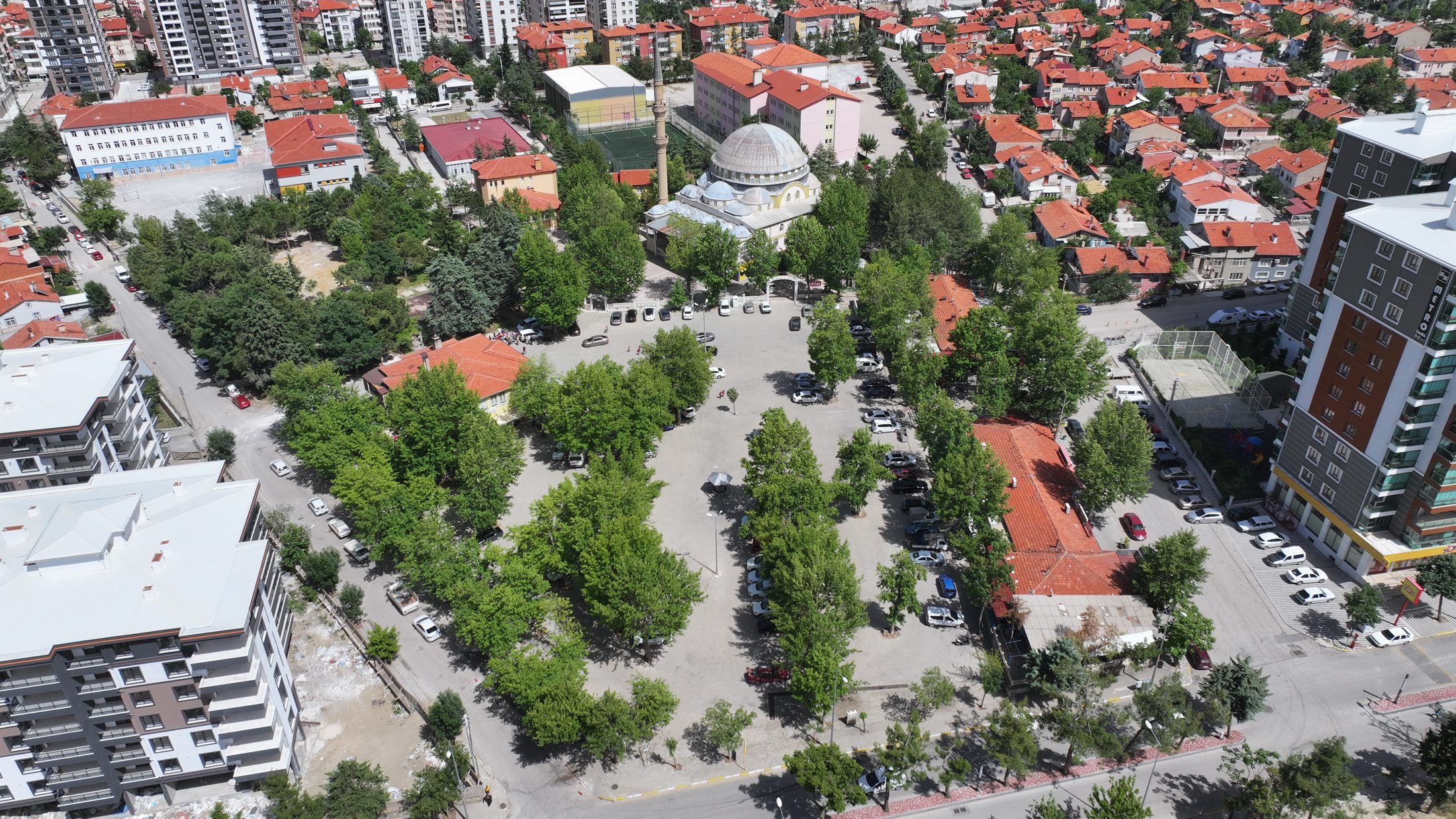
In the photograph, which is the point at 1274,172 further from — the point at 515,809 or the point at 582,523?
the point at 515,809

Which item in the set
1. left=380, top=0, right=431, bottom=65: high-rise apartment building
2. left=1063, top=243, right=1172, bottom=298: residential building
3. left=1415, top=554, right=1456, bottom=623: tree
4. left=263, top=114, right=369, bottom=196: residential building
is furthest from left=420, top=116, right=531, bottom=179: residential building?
left=1415, top=554, right=1456, bottom=623: tree

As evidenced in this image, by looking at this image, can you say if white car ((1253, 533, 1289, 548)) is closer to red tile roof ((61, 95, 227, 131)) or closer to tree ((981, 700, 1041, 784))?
tree ((981, 700, 1041, 784))

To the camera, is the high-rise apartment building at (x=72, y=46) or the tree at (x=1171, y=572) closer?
the tree at (x=1171, y=572)

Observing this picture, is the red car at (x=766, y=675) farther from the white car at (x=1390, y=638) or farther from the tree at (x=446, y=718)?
the white car at (x=1390, y=638)

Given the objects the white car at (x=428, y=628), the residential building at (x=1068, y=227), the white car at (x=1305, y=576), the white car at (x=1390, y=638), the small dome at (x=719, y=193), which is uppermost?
the small dome at (x=719, y=193)

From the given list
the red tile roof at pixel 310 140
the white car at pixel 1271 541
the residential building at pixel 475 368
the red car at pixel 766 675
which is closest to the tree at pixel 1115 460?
the white car at pixel 1271 541

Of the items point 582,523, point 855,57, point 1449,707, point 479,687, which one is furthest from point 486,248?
point 855,57

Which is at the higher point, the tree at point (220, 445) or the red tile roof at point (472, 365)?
the red tile roof at point (472, 365)

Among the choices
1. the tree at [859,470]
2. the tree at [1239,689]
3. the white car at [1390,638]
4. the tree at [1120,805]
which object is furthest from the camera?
the tree at [859,470]
